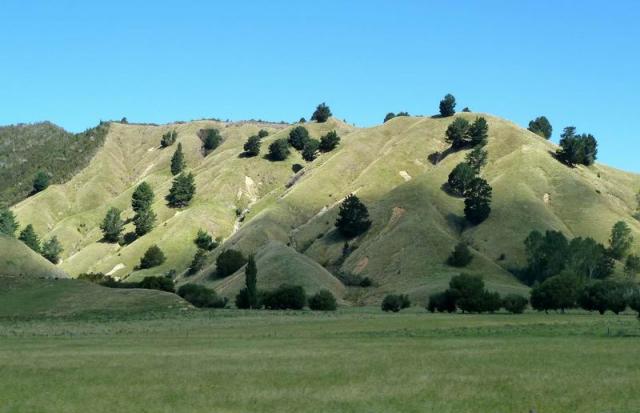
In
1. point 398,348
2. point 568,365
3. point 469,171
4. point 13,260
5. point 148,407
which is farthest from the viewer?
point 469,171

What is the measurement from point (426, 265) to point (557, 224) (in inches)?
1437

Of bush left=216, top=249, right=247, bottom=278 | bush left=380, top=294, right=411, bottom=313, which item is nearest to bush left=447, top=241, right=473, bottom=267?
bush left=380, top=294, right=411, bottom=313

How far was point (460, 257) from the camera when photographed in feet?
493

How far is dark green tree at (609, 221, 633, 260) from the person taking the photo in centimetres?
15688

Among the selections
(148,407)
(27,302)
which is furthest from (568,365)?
(27,302)

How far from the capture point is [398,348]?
5384 centimetres

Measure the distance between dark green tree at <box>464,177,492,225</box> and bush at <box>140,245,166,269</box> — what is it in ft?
248

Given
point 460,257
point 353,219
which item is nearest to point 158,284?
point 353,219

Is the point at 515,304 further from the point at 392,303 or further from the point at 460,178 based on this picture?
the point at 460,178

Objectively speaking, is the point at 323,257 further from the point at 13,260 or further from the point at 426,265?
the point at 13,260

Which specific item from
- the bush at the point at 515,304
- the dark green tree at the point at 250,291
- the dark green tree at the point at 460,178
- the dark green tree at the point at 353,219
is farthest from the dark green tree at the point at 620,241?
the dark green tree at the point at 250,291

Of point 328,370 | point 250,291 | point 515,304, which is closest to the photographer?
point 328,370

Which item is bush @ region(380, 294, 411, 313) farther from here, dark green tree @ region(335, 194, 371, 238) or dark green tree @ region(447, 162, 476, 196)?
dark green tree @ region(447, 162, 476, 196)

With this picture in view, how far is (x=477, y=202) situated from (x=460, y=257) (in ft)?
84.2
